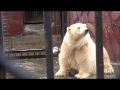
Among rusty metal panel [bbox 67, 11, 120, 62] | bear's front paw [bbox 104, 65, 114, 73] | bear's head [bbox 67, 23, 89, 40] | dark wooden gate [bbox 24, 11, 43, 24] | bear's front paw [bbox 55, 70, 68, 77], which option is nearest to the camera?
bear's head [bbox 67, 23, 89, 40]

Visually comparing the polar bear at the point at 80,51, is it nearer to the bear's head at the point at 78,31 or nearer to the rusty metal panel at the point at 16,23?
the bear's head at the point at 78,31

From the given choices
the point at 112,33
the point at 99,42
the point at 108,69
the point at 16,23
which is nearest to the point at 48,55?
the point at 99,42

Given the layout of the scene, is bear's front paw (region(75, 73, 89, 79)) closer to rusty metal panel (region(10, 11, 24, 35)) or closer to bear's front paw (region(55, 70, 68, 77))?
bear's front paw (region(55, 70, 68, 77))

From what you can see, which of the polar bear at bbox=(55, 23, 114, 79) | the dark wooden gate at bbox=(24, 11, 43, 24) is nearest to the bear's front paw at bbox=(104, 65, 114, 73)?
the polar bear at bbox=(55, 23, 114, 79)

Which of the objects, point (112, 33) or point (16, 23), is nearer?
point (112, 33)

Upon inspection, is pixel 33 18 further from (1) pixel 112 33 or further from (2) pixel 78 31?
(2) pixel 78 31

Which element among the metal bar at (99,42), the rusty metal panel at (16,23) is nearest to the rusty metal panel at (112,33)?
the rusty metal panel at (16,23)

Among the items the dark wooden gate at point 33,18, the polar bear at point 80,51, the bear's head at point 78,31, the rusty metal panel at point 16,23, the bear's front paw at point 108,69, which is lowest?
the bear's front paw at point 108,69

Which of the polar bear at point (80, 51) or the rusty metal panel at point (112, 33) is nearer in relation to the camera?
the polar bear at point (80, 51)

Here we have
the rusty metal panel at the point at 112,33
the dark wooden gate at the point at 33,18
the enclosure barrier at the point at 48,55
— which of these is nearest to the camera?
the enclosure barrier at the point at 48,55

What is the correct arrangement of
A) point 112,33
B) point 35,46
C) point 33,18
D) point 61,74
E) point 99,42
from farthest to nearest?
point 33,18 < point 35,46 < point 112,33 < point 61,74 < point 99,42
